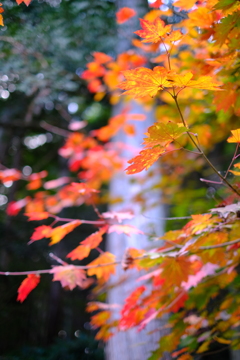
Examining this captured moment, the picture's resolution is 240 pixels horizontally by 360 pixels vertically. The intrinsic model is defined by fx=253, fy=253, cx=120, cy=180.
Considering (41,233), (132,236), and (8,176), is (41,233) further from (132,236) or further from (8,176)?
(8,176)

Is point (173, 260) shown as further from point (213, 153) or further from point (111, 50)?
point (213, 153)

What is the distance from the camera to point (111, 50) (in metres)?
3.90

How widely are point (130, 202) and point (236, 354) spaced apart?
2.48m

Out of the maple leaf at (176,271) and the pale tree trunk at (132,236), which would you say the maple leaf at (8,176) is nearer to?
the pale tree trunk at (132,236)

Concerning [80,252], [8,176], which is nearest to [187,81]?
[80,252]

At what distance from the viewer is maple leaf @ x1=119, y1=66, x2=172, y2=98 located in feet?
2.23

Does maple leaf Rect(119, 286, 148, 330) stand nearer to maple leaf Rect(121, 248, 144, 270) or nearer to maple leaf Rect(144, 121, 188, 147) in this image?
maple leaf Rect(121, 248, 144, 270)

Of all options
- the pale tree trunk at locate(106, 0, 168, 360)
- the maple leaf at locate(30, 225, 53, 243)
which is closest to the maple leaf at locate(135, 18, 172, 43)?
the maple leaf at locate(30, 225, 53, 243)

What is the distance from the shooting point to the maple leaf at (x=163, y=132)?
678 millimetres

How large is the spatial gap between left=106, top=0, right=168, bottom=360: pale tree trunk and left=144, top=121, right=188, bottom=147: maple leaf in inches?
35.8

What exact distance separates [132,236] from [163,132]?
1.86 meters

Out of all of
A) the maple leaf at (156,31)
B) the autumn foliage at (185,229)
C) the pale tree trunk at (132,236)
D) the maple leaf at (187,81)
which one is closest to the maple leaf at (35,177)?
the pale tree trunk at (132,236)

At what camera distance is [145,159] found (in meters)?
0.72

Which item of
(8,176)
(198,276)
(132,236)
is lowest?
(132,236)
